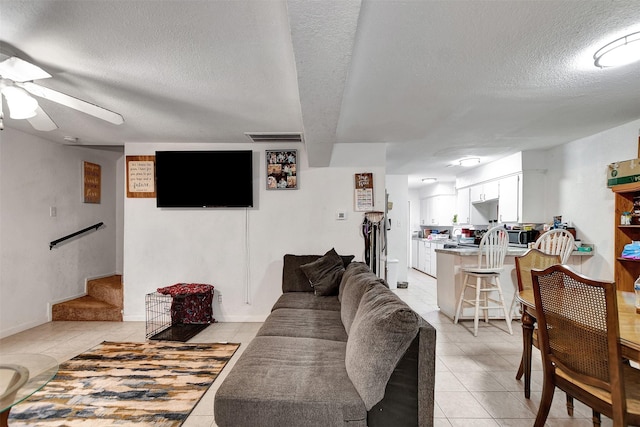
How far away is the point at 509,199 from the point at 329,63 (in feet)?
14.3

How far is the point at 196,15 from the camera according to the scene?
158 cm

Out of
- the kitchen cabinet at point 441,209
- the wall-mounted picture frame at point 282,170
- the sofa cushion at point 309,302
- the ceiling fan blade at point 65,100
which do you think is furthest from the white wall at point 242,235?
the kitchen cabinet at point 441,209

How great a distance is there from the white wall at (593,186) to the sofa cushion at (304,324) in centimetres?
318

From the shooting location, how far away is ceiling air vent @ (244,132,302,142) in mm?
3621

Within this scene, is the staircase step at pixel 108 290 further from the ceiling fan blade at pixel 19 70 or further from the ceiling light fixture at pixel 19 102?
the ceiling fan blade at pixel 19 70

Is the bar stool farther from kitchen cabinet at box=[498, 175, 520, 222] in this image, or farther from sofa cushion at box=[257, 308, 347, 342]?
sofa cushion at box=[257, 308, 347, 342]

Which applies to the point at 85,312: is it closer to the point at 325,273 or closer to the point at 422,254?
the point at 325,273

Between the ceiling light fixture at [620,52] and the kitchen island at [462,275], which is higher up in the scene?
the ceiling light fixture at [620,52]

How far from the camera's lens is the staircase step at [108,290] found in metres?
4.14

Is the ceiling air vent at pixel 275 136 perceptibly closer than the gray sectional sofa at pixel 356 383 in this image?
No

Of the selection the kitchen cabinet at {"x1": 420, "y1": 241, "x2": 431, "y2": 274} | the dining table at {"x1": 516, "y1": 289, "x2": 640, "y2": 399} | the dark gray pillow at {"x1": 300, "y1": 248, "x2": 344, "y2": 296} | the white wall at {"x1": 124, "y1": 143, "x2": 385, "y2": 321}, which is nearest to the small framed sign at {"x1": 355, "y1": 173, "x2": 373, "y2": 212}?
the white wall at {"x1": 124, "y1": 143, "x2": 385, "y2": 321}

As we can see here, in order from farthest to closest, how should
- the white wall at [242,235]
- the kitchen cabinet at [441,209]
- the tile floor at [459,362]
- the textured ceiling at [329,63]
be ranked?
the kitchen cabinet at [441,209] → the white wall at [242,235] → the tile floor at [459,362] → the textured ceiling at [329,63]

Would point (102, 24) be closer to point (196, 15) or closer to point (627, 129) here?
point (196, 15)

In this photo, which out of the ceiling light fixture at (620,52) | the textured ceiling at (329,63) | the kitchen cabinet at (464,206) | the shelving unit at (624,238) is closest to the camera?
the textured ceiling at (329,63)
